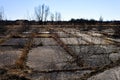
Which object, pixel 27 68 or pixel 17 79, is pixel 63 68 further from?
pixel 17 79


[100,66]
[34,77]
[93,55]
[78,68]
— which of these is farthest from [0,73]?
[93,55]

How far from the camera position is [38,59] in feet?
14.4

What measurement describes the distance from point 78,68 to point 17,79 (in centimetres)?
86

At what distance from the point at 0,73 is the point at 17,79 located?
1.03ft

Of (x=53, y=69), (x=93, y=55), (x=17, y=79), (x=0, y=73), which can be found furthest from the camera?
(x=93, y=55)

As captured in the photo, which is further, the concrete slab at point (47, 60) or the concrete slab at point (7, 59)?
the concrete slab at point (7, 59)

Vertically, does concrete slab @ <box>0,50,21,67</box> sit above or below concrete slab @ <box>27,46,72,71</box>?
above

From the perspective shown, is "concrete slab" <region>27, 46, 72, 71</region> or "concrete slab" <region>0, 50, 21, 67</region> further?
"concrete slab" <region>0, 50, 21, 67</region>

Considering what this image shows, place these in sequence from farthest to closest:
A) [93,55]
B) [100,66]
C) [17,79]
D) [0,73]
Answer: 1. [93,55]
2. [100,66]
3. [0,73]
4. [17,79]

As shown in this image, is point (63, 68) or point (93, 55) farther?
point (93, 55)

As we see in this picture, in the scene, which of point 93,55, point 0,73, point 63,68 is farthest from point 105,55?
point 0,73

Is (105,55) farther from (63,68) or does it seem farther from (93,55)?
(63,68)

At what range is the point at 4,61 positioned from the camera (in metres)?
4.14

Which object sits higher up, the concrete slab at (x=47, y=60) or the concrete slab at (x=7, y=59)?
the concrete slab at (x=7, y=59)
